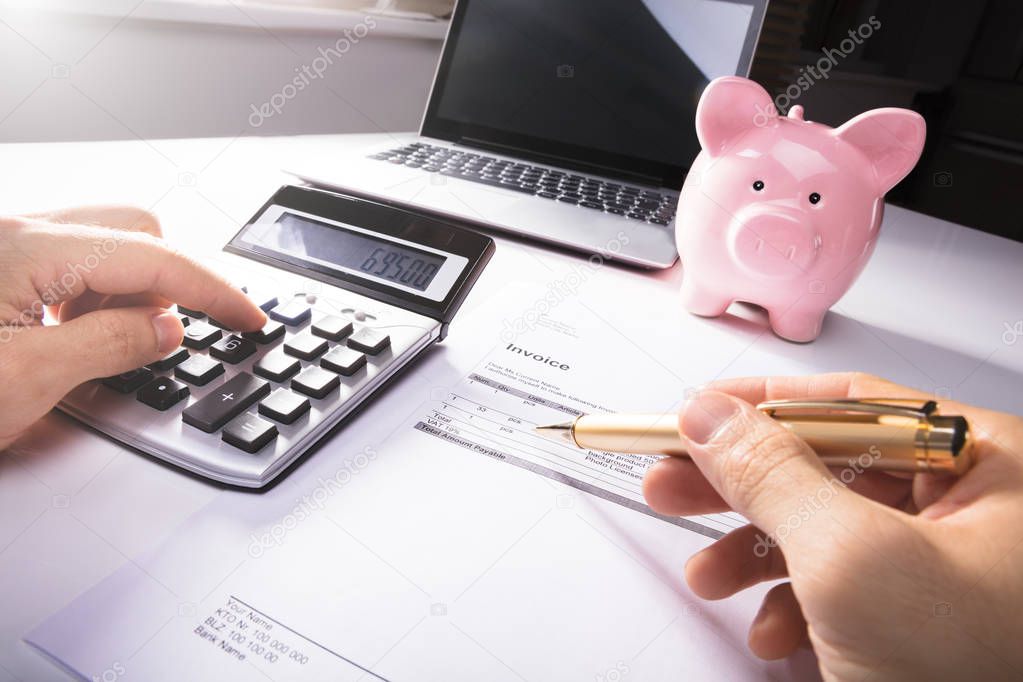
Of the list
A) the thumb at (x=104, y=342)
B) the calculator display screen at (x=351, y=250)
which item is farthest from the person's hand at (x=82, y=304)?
the calculator display screen at (x=351, y=250)

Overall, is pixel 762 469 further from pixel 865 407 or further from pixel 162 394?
pixel 162 394

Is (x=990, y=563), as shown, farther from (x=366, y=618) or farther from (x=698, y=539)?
(x=366, y=618)

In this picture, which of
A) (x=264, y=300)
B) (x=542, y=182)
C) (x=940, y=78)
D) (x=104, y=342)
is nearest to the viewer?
(x=104, y=342)

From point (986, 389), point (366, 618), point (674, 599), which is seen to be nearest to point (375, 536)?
point (366, 618)

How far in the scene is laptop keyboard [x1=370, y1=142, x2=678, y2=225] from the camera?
77 cm

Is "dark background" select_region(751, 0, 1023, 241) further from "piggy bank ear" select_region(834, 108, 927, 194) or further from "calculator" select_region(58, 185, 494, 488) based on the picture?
"calculator" select_region(58, 185, 494, 488)

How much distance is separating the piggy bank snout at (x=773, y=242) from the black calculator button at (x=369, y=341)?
28 cm

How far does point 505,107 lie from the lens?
0.92 meters

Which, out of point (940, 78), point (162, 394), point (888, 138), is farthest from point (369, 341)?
point (940, 78)

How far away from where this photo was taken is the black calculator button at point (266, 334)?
17.9 inches

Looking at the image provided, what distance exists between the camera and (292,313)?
0.48m

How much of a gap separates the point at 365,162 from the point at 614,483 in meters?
Result: 0.59

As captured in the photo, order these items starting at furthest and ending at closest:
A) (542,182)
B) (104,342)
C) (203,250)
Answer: (542,182)
(203,250)
(104,342)

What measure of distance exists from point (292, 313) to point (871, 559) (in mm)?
381
